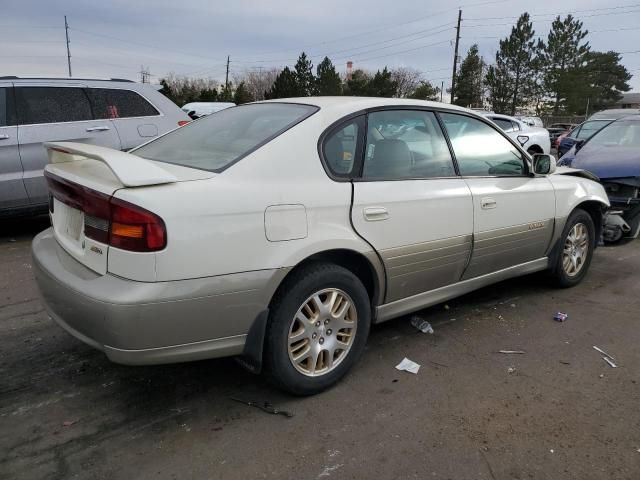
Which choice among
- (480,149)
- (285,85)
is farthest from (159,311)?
(285,85)

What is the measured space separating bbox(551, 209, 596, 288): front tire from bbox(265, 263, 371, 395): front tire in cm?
238

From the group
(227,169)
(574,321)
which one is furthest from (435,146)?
(574,321)

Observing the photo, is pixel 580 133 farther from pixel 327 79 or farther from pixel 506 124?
pixel 327 79

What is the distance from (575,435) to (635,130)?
6.45 metres

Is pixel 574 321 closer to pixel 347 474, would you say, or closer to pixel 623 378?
pixel 623 378

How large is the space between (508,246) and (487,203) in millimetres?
456

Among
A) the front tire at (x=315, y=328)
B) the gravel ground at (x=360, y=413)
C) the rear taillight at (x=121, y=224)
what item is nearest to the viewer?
the rear taillight at (x=121, y=224)

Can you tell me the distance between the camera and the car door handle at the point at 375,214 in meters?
2.94

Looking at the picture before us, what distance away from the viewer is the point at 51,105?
6059 millimetres

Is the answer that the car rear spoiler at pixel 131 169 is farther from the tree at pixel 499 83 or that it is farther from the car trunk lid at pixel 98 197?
the tree at pixel 499 83

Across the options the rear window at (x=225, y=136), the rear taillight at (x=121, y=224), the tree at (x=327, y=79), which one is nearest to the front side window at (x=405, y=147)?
the rear window at (x=225, y=136)

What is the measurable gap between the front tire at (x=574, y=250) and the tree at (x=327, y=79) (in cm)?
4690

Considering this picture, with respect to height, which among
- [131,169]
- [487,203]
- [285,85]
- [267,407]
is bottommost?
[267,407]

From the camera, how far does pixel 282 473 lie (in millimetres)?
2301
